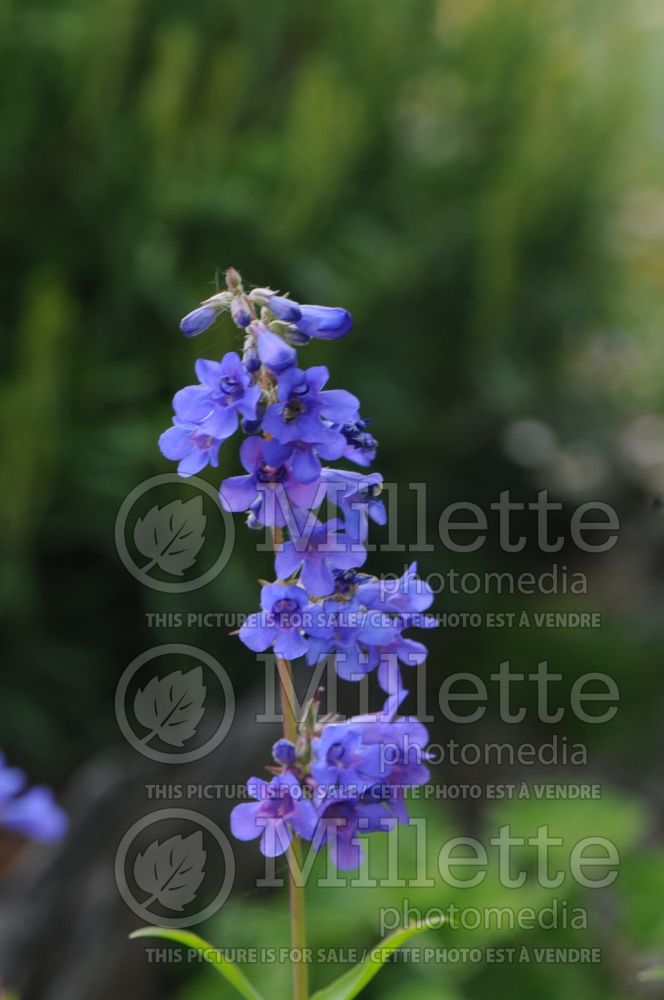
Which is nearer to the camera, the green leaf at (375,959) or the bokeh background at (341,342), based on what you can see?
the green leaf at (375,959)

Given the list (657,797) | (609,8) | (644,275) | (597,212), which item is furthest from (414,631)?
(609,8)

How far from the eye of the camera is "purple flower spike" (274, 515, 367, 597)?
939 millimetres

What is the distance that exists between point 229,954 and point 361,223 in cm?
240

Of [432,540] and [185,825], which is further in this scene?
[432,540]

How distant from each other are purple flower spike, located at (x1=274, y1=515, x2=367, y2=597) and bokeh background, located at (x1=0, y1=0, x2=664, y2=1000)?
4.34 ft

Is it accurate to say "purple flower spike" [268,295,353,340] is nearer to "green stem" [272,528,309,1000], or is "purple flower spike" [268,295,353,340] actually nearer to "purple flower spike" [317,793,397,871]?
"green stem" [272,528,309,1000]

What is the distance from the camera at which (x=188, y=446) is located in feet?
3.25

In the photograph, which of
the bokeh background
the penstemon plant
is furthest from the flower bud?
the bokeh background

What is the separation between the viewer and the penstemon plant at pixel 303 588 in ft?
3.06

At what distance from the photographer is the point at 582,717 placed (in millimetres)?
3756

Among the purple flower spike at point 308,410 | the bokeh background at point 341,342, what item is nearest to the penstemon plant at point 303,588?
the purple flower spike at point 308,410

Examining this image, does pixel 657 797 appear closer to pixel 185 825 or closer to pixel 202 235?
pixel 185 825

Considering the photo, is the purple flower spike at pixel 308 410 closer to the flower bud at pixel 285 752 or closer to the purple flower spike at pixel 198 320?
the purple flower spike at pixel 198 320

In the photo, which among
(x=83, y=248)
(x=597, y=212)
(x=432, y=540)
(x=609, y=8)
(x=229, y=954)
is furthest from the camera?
(x=609, y=8)
